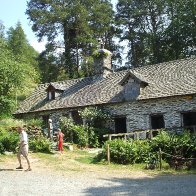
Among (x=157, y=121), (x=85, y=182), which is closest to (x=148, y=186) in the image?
(x=85, y=182)

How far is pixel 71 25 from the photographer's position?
4516cm

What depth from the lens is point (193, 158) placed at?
1709 centimetres

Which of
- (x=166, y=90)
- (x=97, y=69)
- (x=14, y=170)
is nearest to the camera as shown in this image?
(x=14, y=170)

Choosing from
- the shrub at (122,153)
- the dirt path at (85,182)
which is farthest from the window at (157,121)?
the dirt path at (85,182)

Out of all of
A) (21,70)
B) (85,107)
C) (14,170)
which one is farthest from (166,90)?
(14,170)

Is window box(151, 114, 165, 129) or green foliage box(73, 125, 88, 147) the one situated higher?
window box(151, 114, 165, 129)

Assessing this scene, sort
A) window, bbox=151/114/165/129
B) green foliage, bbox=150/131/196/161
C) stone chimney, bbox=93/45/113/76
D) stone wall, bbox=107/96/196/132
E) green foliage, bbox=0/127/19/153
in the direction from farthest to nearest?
stone chimney, bbox=93/45/113/76
window, bbox=151/114/165/129
stone wall, bbox=107/96/196/132
green foliage, bbox=0/127/19/153
green foliage, bbox=150/131/196/161

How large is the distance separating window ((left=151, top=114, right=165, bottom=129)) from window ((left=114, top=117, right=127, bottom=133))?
2.30m

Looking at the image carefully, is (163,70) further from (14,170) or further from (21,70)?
(14,170)

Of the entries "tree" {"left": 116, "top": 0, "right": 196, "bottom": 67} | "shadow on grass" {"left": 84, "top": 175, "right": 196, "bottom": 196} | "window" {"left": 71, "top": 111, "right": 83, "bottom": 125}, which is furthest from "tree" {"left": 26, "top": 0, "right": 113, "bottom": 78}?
"shadow on grass" {"left": 84, "top": 175, "right": 196, "bottom": 196}

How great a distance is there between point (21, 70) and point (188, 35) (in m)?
24.9

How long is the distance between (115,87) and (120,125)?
3.37m

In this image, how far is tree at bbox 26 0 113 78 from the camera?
44.0m

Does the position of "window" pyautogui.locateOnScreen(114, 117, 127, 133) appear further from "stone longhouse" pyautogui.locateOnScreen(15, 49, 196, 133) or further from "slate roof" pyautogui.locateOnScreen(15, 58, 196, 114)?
"slate roof" pyautogui.locateOnScreen(15, 58, 196, 114)
